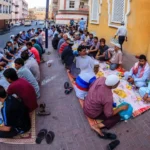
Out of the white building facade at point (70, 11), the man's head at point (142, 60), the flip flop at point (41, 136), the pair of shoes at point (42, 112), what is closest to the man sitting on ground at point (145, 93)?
the man's head at point (142, 60)

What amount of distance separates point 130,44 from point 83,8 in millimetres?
37534

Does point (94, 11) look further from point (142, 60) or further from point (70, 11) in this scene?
point (70, 11)

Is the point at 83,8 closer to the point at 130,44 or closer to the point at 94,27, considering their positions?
the point at 94,27

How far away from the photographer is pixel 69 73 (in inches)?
290

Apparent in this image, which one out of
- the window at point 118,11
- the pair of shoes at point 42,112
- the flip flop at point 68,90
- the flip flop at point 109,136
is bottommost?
the flip flop at point 109,136

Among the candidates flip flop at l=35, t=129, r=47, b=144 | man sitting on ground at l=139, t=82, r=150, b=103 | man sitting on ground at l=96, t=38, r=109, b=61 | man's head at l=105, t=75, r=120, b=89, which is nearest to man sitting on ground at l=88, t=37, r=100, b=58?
man sitting on ground at l=96, t=38, r=109, b=61

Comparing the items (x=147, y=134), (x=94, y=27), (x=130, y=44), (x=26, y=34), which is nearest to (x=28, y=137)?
(x=147, y=134)

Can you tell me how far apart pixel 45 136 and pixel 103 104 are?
1.29 meters

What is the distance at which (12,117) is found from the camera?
143 inches

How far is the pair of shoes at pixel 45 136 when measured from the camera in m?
3.89

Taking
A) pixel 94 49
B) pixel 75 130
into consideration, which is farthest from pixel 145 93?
pixel 94 49

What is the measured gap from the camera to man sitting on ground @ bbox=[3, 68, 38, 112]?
420cm

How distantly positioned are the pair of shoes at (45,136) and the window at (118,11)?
7.07 meters

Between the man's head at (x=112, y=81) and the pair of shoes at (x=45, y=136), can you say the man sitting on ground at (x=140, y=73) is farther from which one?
the pair of shoes at (x=45, y=136)
